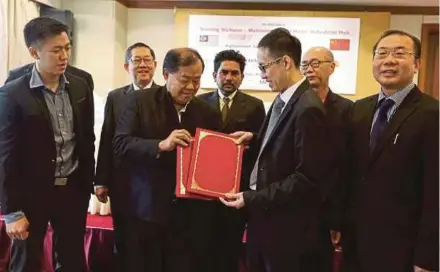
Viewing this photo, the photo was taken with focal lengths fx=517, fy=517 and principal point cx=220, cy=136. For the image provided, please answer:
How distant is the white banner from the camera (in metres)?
5.41

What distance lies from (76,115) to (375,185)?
1.32 meters

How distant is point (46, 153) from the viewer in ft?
7.10

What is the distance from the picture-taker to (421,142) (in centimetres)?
176

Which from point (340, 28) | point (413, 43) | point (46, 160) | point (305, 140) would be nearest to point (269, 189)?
point (305, 140)

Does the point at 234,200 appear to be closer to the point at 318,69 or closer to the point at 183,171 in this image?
the point at 183,171

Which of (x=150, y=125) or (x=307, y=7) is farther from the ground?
(x=307, y=7)

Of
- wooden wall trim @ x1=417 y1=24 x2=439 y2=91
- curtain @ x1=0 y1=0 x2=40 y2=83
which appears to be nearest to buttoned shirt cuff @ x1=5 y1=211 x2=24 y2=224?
curtain @ x1=0 y1=0 x2=40 y2=83

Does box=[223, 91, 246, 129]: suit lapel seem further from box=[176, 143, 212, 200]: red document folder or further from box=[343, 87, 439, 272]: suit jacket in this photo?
box=[343, 87, 439, 272]: suit jacket

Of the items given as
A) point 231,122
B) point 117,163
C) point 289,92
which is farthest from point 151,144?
point 231,122

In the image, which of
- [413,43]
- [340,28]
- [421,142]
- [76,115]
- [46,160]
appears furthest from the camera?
[340,28]

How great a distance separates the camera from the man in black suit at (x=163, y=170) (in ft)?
7.16

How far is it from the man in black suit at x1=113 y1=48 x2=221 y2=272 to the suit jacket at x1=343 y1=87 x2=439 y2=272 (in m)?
0.72

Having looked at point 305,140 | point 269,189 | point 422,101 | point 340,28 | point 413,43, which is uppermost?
point 340,28

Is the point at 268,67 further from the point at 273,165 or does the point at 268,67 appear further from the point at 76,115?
the point at 76,115
